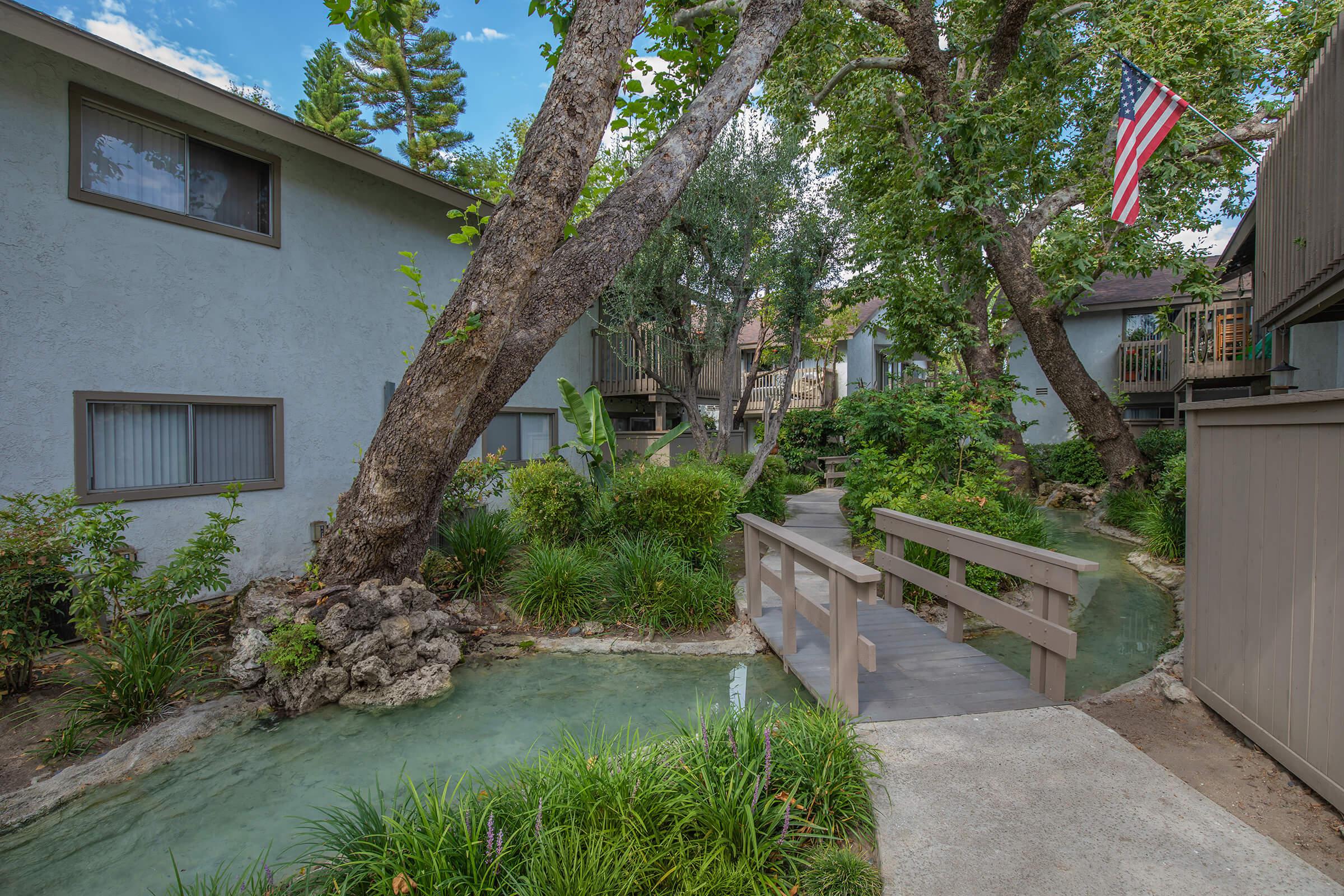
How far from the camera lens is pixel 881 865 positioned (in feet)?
7.50

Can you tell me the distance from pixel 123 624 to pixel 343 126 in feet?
71.3

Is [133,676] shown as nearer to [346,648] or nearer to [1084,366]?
[346,648]

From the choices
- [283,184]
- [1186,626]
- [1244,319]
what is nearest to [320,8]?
[283,184]

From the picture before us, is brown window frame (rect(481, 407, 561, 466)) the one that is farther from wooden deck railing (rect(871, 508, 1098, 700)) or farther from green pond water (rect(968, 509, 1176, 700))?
green pond water (rect(968, 509, 1176, 700))

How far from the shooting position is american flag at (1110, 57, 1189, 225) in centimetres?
674

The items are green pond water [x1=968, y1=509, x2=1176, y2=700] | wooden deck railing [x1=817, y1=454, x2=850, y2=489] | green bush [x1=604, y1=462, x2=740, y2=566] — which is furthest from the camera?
wooden deck railing [x1=817, y1=454, x2=850, y2=489]

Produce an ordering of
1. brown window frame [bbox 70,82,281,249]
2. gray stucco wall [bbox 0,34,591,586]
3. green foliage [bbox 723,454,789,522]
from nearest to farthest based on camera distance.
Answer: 1. gray stucco wall [bbox 0,34,591,586]
2. brown window frame [bbox 70,82,281,249]
3. green foliage [bbox 723,454,789,522]

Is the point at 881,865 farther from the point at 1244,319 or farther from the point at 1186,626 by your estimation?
the point at 1244,319

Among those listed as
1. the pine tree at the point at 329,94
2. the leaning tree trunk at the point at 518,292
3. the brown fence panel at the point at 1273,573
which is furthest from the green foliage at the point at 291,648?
the pine tree at the point at 329,94

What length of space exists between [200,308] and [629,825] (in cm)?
676

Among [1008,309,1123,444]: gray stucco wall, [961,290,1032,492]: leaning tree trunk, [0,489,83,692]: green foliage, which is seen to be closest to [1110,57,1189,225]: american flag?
[961,290,1032,492]: leaning tree trunk

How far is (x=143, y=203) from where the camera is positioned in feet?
19.6

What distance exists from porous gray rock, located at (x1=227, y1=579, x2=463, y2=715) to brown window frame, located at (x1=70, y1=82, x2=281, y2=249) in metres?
3.95

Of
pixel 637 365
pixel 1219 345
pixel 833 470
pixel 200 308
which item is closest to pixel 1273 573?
pixel 200 308
